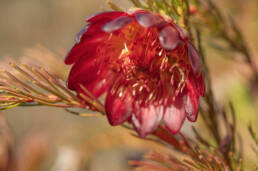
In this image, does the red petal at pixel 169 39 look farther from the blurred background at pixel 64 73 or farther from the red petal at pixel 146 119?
the blurred background at pixel 64 73

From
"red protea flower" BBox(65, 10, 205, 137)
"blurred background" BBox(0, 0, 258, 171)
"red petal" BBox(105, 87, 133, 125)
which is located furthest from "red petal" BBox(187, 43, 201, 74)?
"blurred background" BBox(0, 0, 258, 171)

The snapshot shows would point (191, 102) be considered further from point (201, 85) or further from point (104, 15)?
point (104, 15)

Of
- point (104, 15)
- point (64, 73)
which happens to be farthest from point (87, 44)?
point (64, 73)

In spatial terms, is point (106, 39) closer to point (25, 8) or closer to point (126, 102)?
point (126, 102)

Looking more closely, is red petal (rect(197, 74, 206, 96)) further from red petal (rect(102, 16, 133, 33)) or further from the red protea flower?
red petal (rect(102, 16, 133, 33))

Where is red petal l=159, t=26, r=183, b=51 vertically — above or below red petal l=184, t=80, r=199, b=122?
above

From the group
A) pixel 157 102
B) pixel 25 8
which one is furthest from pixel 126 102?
pixel 25 8
